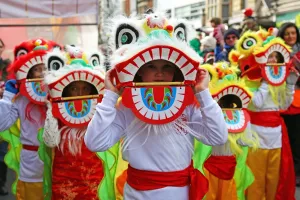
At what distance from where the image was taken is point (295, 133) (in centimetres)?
572

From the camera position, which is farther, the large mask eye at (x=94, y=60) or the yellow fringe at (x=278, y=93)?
the yellow fringe at (x=278, y=93)

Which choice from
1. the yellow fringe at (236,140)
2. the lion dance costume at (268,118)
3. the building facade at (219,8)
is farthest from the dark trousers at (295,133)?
the building facade at (219,8)

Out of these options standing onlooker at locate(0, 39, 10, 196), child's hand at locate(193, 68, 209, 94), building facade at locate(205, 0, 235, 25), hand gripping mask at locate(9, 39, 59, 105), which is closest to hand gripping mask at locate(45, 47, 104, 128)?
hand gripping mask at locate(9, 39, 59, 105)

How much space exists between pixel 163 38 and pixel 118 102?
47cm

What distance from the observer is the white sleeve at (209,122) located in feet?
7.41

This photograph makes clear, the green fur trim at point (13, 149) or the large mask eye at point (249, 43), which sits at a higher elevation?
the large mask eye at point (249, 43)

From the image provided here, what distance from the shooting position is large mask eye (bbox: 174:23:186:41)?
2.43 m

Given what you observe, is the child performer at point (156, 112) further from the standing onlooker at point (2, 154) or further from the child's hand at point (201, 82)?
the standing onlooker at point (2, 154)

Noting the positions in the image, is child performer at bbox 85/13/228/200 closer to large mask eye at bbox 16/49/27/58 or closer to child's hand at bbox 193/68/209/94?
child's hand at bbox 193/68/209/94

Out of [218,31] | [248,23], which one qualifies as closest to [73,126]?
[248,23]

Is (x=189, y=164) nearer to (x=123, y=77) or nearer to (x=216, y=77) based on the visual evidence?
(x=123, y=77)

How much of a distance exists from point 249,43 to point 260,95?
19.3 inches

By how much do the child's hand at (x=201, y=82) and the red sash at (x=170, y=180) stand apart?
44 centimetres

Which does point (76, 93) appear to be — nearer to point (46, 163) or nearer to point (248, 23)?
point (46, 163)
